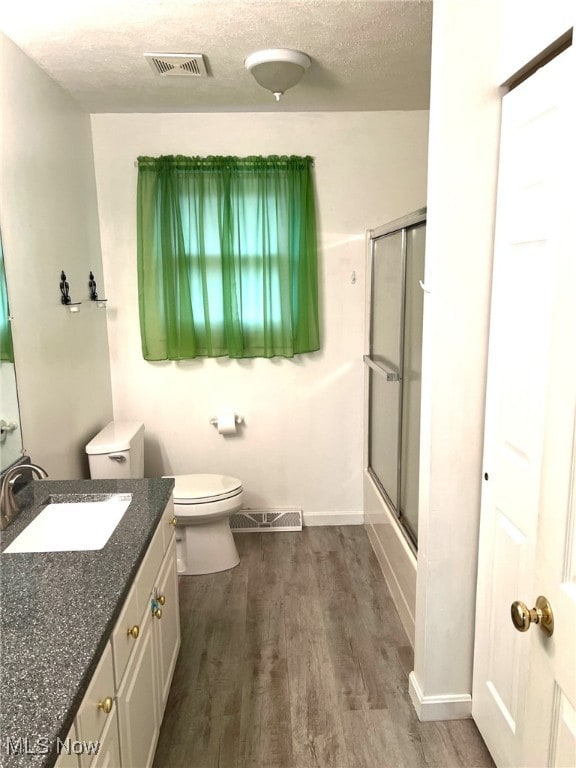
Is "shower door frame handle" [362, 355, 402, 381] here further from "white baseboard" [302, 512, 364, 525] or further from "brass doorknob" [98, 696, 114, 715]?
"brass doorknob" [98, 696, 114, 715]

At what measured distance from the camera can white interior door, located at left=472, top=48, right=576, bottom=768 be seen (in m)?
0.99

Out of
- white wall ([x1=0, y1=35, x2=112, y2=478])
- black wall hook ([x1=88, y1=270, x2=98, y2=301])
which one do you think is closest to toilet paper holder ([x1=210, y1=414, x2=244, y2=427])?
white wall ([x1=0, y1=35, x2=112, y2=478])

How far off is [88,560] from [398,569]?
1.61m

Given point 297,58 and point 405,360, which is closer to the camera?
point 297,58

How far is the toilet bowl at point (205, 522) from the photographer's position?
3014 millimetres

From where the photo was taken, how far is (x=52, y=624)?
1.29 m

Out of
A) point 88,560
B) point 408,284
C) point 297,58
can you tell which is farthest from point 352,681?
point 297,58

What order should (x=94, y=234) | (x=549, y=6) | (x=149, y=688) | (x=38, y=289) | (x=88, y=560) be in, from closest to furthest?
(x=549, y=6), (x=88, y=560), (x=149, y=688), (x=38, y=289), (x=94, y=234)

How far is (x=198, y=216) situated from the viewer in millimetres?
3336

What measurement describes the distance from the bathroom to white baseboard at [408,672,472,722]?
0.08 ft

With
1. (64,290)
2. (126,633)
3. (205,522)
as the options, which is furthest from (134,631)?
(64,290)

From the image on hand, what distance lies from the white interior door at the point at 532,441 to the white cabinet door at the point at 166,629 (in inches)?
42.0

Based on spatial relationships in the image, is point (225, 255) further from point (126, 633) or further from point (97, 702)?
point (97, 702)

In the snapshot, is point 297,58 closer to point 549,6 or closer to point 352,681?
point 549,6
